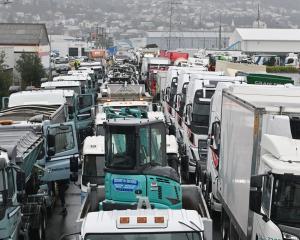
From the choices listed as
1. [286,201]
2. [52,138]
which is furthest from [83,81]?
[286,201]

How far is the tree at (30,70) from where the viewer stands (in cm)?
4850

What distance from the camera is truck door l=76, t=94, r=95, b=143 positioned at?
87.1 feet

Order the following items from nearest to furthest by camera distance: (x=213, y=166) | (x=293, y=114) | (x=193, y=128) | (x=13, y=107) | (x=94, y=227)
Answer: (x=94, y=227)
(x=293, y=114)
(x=213, y=166)
(x=193, y=128)
(x=13, y=107)

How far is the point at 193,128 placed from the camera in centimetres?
1966

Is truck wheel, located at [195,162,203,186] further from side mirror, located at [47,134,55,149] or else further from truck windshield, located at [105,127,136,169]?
truck windshield, located at [105,127,136,169]

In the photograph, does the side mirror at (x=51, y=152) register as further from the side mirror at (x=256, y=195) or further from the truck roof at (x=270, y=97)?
the side mirror at (x=256, y=195)

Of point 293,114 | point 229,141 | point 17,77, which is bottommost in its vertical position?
point 17,77

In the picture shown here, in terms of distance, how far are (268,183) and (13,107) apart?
48.4ft

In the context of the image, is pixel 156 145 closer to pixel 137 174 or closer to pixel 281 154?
pixel 137 174

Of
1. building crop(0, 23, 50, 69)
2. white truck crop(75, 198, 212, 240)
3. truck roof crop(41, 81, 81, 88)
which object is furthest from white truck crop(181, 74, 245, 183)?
building crop(0, 23, 50, 69)

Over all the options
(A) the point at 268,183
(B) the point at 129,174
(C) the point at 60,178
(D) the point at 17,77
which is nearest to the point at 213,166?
(C) the point at 60,178

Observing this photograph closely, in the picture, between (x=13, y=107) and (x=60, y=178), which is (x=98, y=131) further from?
(x=13, y=107)

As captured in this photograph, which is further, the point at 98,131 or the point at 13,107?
the point at 13,107

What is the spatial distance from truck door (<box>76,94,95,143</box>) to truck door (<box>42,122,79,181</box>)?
847 cm
